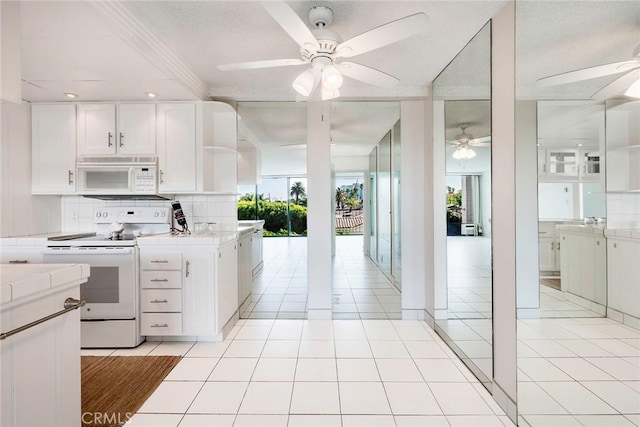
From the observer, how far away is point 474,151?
7.98ft

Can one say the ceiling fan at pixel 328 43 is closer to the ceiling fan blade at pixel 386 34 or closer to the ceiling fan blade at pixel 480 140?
the ceiling fan blade at pixel 386 34

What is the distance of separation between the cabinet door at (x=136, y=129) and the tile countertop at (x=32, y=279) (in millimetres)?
2053

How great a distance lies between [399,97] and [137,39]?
2469mm

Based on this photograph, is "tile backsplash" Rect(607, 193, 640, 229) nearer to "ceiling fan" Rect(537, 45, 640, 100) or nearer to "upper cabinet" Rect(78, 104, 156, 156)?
"ceiling fan" Rect(537, 45, 640, 100)

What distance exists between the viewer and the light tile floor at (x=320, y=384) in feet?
6.27

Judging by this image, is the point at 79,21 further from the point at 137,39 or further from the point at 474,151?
the point at 474,151

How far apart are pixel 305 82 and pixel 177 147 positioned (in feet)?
5.56

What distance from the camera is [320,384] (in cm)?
226

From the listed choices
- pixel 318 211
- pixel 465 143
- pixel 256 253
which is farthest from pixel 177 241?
pixel 465 143

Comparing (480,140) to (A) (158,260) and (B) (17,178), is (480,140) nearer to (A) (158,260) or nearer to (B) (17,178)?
(A) (158,260)

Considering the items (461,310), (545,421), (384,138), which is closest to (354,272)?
(384,138)

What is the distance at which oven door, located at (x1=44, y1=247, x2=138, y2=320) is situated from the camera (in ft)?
9.27

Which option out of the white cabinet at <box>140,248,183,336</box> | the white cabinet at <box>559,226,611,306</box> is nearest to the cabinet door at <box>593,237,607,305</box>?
the white cabinet at <box>559,226,611,306</box>

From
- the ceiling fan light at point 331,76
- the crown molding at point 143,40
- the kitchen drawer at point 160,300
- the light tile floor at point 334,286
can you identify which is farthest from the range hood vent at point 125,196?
the ceiling fan light at point 331,76
